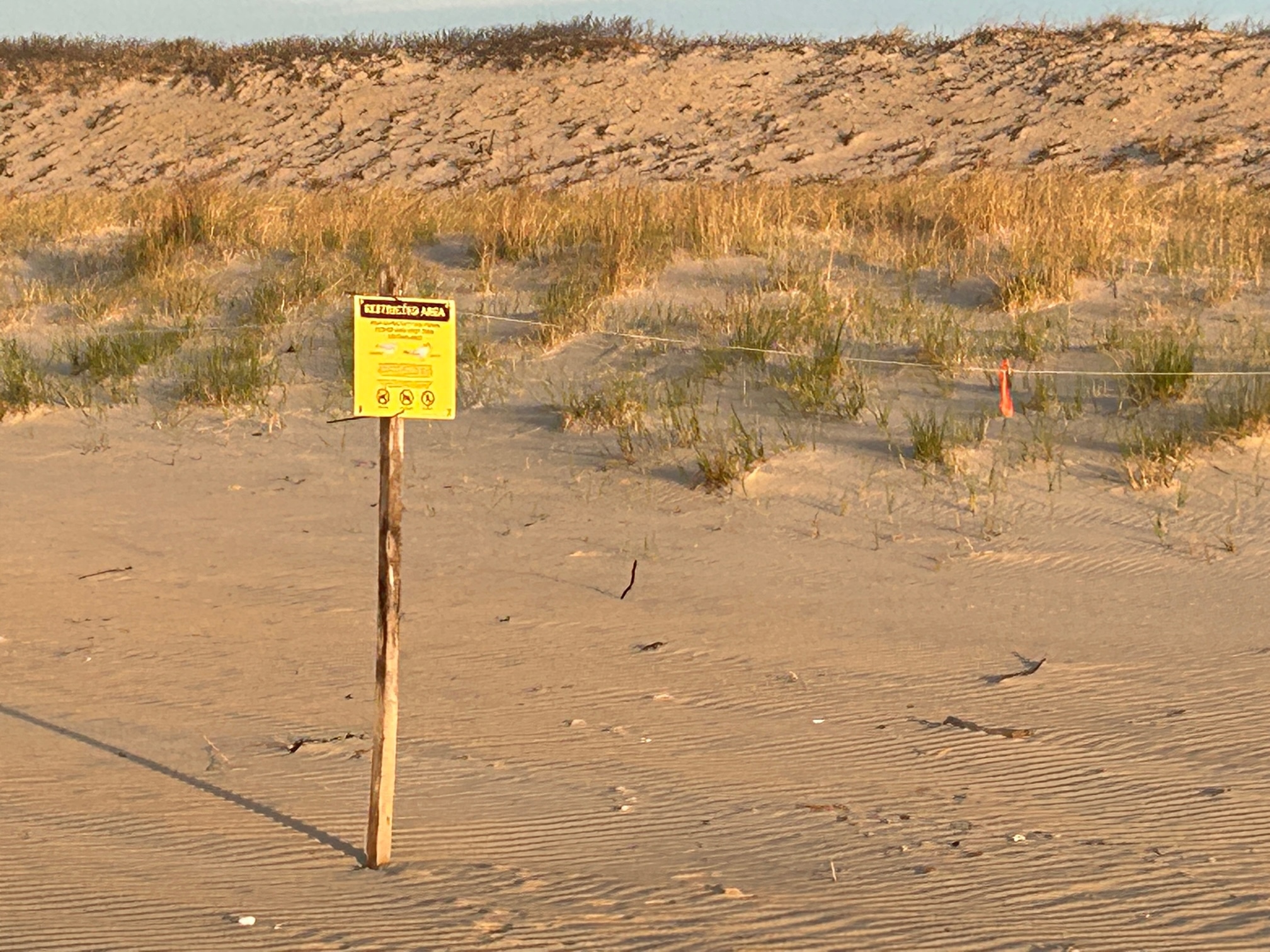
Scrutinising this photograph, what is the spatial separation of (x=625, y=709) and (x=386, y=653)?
131 cm

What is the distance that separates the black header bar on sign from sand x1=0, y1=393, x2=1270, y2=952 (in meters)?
1.32

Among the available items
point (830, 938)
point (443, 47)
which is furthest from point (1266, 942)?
point (443, 47)

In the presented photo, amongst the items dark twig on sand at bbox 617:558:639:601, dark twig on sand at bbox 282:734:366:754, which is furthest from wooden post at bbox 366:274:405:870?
dark twig on sand at bbox 617:558:639:601

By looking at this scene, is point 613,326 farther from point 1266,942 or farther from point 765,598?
point 1266,942

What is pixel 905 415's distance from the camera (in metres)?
8.09

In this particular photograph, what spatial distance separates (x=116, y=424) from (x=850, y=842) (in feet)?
22.1

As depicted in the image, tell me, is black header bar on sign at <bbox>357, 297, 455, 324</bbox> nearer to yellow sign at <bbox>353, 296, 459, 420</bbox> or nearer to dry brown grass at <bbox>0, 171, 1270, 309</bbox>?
yellow sign at <bbox>353, 296, 459, 420</bbox>

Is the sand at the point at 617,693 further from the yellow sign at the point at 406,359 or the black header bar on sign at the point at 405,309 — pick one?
the black header bar on sign at the point at 405,309

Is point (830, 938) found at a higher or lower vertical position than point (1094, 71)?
lower

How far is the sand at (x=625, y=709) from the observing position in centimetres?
346

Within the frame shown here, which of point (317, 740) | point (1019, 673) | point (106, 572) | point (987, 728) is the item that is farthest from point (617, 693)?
point (106, 572)

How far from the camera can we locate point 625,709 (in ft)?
16.4

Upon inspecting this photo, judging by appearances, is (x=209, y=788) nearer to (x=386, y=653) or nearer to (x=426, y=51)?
(x=386, y=653)

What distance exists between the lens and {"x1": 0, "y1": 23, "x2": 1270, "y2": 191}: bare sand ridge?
23.5 m
